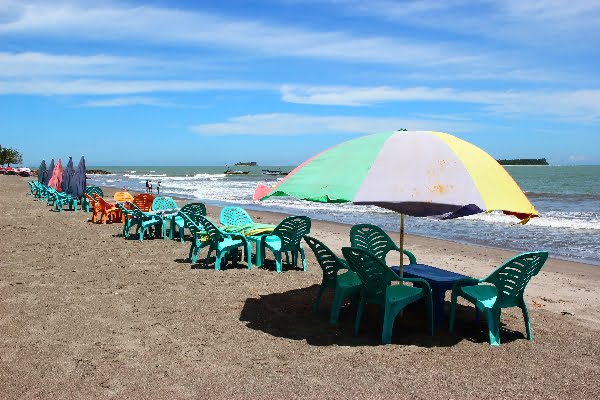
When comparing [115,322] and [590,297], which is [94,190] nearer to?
[115,322]

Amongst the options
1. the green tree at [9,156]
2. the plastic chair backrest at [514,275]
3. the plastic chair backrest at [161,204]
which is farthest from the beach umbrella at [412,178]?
the green tree at [9,156]

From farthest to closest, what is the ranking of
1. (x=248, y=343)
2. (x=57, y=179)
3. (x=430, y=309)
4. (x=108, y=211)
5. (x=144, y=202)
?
(x=57, y=179)
(x=108, y=211)
(x=144, y=202)
(x=430, y=309)
(x=248, y=343)

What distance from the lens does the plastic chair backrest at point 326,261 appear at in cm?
582

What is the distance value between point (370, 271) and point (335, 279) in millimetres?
901

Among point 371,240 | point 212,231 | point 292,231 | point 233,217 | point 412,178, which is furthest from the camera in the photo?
point 233,217

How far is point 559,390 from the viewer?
Result: 4.07 m

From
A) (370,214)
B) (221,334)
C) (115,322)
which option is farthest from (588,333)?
(370,214)

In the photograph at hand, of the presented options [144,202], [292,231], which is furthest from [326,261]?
[144,202]

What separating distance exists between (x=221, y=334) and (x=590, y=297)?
17.2 feet

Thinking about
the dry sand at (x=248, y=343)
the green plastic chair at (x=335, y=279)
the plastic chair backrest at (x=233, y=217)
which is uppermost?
the plastic chair backrest at (x=233, y=217)

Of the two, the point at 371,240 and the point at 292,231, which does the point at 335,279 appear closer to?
the point at 371,240

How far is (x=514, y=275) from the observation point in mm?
5090

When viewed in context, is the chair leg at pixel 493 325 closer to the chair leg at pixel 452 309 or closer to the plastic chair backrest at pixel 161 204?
the chair leg at pixel 452 309

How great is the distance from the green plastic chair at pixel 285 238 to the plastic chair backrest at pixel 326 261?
2272 millimetres
